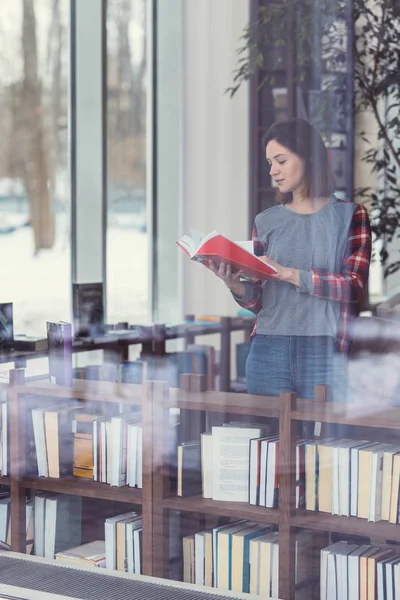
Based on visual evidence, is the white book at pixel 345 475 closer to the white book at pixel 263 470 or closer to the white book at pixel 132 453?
the white book at pixel 263 470

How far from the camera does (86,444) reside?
3023 millimetres

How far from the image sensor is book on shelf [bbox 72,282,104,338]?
12.6ft

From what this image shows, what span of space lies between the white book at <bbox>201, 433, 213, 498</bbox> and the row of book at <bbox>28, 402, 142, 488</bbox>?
0.74ft

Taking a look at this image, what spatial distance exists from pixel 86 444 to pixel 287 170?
3.48 feet

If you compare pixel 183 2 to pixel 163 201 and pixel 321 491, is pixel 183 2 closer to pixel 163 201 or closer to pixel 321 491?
pixel 163 201

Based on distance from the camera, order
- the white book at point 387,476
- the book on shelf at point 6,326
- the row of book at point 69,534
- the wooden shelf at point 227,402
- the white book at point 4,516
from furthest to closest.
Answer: the book on shelf at point 6,326 < the white book at point 4,516 < the row of book at point 69,534 < the wooden shelf at point 227,402 < the white book at point 387,476

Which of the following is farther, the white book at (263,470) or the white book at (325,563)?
the white book at (263,470)

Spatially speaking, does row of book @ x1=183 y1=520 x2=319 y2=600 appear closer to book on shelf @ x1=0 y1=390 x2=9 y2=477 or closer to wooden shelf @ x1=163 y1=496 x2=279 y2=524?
wooden shelf @ x1=163 y1=496 x2=279 y2=524

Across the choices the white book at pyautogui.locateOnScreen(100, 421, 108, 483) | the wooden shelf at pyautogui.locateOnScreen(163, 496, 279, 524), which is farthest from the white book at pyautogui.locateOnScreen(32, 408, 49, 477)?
the wooden shelf at pyautogui.locateOnScreen(163, 496, 279, 524)

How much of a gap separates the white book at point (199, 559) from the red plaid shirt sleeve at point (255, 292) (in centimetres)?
67

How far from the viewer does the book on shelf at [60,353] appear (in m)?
3.12

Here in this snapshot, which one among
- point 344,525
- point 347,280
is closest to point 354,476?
point 344,525

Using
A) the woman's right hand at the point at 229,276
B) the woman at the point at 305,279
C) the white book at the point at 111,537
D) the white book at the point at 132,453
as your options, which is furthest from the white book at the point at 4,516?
the woman's right hand at the point at 229,276

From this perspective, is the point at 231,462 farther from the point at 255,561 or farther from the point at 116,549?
the point at 116,549
